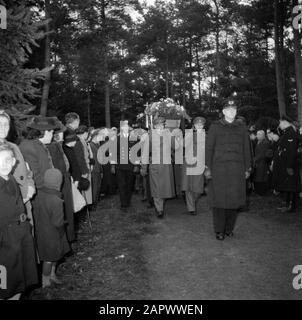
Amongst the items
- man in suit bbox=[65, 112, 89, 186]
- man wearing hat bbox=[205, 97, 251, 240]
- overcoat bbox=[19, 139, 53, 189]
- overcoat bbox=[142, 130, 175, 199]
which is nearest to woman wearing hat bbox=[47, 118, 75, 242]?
overcoat bbox=[19, 139, 53, 189]

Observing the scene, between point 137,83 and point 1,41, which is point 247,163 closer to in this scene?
point 1,41

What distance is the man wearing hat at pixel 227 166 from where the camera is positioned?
6.89 m

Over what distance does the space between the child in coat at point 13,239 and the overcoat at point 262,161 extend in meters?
8.32

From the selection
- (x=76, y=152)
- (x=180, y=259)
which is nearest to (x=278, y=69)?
Answer: (x=76, y=152)

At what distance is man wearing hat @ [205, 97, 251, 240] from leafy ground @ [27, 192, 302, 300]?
0.55 m

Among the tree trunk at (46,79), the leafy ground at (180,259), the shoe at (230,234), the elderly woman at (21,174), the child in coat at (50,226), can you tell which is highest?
the tree trunk at (46,79)

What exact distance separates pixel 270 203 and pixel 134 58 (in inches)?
1174

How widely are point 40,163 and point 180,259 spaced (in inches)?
97.3

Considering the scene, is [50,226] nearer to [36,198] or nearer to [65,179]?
[36,198]

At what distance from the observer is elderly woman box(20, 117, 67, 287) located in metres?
4.89

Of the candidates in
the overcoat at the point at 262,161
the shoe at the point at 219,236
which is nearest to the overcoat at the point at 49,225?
the shoe at the point at 219,236

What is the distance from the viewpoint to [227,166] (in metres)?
6.96

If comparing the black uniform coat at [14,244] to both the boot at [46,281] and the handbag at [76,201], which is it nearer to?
the boot at [46,281]

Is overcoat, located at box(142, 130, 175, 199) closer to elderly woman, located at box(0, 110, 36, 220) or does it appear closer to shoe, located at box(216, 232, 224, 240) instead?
shoe, located at box(216, 232, 224, 240)
